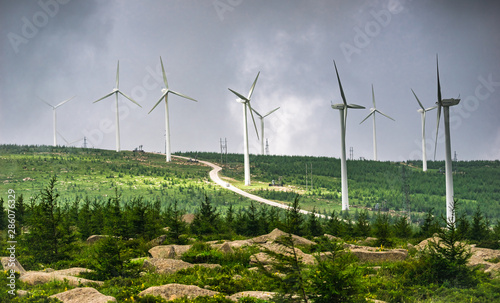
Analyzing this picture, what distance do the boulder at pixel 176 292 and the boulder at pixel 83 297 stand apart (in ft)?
4.23

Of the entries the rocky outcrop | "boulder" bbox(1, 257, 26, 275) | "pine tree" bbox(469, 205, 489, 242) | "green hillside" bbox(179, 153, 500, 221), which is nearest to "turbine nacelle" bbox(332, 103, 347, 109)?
"green hillside" bbox(179, 153, 500, 221)

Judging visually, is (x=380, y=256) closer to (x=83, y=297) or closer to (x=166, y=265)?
(x=166, y=265)

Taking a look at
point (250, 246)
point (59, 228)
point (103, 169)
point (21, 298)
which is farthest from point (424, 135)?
point (21, 298)

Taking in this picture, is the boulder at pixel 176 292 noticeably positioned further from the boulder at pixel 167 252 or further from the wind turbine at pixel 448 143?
the wind turbine at pixel 448 143

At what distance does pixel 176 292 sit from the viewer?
15.6 meters

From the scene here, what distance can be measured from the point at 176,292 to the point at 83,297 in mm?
3072

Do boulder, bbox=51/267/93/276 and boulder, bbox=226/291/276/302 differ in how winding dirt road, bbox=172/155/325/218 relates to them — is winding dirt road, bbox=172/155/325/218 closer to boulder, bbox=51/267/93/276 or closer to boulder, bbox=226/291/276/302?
boulder, bbox=51/267/93/276

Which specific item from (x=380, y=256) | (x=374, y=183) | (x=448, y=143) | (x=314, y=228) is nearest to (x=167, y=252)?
(x=380, y=256)

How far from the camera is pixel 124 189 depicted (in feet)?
274

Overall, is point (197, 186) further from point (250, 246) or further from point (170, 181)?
point (250, 246)

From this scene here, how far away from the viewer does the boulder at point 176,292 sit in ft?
50.7

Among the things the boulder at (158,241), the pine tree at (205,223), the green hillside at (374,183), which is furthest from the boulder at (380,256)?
the green hillside at (374,183)

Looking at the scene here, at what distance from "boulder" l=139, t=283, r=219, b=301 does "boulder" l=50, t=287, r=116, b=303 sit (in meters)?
1.29

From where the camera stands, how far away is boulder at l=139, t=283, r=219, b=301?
1545cm
